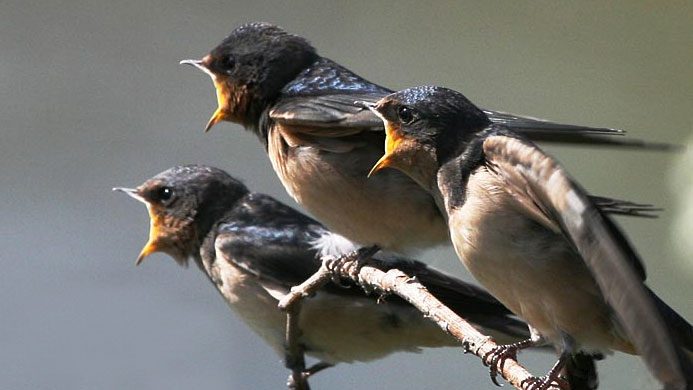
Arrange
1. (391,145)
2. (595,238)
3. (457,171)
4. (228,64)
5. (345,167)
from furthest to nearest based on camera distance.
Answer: (228,64) → (345,167) → (391,145) → (457,171) → (595,238)

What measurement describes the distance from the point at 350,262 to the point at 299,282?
15.0 inches

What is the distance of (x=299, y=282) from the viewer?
133 inches

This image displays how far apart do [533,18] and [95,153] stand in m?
1.40

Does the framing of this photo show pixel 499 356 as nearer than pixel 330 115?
Yes

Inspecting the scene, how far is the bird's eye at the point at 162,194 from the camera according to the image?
3660 mm

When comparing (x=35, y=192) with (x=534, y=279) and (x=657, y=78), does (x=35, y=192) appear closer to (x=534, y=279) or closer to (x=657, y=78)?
(x=657, y=78)

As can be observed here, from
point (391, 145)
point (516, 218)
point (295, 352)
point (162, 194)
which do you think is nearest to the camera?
point (516, 218)

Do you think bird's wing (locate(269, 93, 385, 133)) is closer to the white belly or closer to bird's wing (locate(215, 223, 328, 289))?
the white belly

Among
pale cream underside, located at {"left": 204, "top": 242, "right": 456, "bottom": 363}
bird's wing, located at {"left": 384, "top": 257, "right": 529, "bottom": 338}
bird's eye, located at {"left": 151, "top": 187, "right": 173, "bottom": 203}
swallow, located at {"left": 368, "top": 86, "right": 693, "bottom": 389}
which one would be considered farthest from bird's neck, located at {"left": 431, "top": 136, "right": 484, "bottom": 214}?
bird's eye, located at {"left": 151, "top": 187, "right": 173, "bottom": 203}

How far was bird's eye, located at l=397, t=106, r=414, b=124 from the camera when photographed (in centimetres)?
261

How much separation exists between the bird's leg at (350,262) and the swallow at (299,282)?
75 millimetres

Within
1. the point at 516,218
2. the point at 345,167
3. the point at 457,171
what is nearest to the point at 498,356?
the point at 516,218

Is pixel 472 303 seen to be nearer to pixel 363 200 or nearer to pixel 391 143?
pixel 363 200

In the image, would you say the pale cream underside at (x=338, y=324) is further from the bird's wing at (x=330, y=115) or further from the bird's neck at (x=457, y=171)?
the bird's neck at (x=457, y=171)
